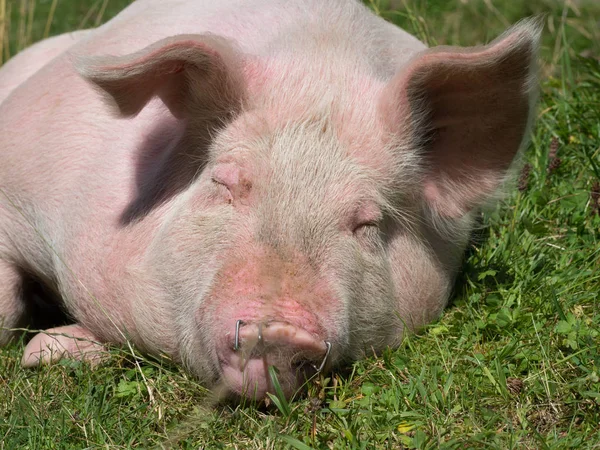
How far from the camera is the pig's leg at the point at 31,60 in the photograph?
537 cm

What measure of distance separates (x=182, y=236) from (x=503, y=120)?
4.66 ft

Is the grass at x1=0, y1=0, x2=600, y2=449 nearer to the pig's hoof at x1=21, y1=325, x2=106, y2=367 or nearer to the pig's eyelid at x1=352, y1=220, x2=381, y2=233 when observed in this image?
the pig's hoof at x1=21, y1=325, x2=106, y2=367

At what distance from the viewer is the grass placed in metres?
3.39

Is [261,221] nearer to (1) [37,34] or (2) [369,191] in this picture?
(2) [369,191]

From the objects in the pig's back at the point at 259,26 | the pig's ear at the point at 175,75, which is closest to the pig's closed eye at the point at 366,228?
the pig's ear at the point at 175,75

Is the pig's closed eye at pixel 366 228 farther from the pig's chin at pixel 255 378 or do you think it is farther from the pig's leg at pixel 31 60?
the pig's leg at pixel 31 60

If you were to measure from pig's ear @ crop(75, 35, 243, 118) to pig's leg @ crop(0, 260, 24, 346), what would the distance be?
1.06 metres

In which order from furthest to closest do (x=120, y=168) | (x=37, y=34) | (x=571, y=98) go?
(x=37, y=34), (x=571, y=98), (x=120, y=168)

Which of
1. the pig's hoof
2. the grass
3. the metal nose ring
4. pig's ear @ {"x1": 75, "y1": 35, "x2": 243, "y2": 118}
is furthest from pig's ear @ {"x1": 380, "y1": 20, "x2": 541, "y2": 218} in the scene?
the pig's hoof

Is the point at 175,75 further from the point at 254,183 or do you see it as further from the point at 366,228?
the point at 366,228

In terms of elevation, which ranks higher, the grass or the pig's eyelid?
the pig's eyelid

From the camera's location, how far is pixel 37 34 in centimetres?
869

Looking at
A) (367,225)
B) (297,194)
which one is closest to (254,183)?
(297,194)

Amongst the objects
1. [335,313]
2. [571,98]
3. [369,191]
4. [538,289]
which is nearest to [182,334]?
[335,313]
